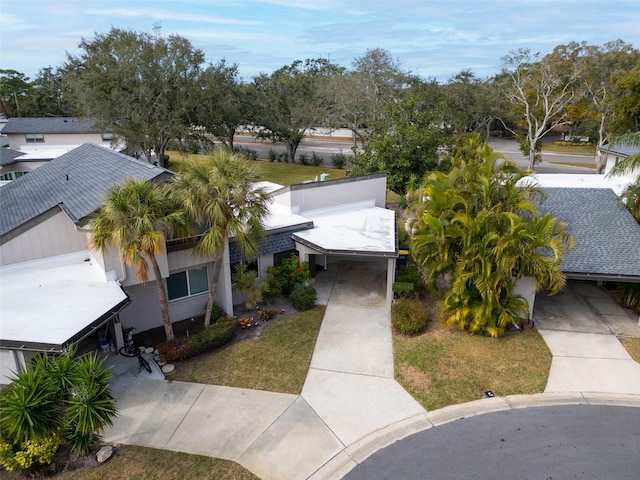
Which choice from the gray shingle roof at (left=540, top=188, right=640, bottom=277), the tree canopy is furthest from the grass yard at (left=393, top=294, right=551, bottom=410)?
the tree canopy

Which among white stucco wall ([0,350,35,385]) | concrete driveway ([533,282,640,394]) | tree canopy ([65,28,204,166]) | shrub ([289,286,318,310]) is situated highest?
tree canopy ([65,28,204,166])

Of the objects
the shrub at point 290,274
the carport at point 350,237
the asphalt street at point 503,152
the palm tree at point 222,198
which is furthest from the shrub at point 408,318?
the asphalt street at point 503,152

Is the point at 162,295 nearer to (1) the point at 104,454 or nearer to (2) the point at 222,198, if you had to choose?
(2) the point at 222,198

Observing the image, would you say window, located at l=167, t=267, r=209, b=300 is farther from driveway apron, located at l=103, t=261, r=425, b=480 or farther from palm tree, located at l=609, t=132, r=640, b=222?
palm tree, located at l=609, t=132, r=640, b=222

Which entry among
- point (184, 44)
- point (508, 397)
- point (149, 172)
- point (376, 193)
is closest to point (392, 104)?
point (376, 193)

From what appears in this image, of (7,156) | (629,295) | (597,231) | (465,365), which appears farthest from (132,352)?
(7,156)
